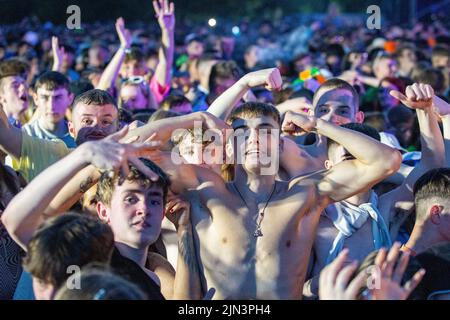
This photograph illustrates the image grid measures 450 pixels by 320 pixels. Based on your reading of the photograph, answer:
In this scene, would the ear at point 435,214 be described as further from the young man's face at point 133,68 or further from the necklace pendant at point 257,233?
the young man's face at point 133,68

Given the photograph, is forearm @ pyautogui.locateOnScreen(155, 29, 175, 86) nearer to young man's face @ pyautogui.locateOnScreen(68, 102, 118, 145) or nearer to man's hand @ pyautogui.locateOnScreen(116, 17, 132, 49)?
man's hand @ pyautogui.locateOnScreen(116, 17, 132, 49)

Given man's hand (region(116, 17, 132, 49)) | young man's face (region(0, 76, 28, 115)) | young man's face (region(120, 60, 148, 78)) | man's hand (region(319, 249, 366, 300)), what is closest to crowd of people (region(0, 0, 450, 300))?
man's hand (region(319, 249, 366, 300))

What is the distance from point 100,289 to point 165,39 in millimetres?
6612

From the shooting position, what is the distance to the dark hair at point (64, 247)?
3.21 metres

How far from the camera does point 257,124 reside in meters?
4.48

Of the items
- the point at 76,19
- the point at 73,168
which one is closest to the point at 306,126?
the point at 73,168

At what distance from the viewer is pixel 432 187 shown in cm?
461

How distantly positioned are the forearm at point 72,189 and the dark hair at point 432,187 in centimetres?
163

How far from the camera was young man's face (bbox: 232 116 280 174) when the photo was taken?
4344 mm

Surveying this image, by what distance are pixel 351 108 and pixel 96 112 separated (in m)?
1.93

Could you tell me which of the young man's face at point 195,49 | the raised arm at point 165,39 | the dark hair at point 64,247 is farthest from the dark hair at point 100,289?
the young man's face at point 195,49

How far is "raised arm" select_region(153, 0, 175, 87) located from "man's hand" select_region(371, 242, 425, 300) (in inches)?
243

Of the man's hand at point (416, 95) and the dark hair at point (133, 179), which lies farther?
the man's hand at point (416, 95)
